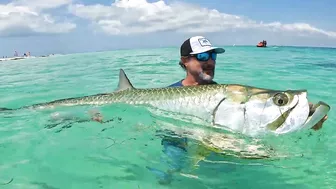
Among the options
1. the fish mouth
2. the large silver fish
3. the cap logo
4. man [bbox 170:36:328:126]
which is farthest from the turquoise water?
the cap logo

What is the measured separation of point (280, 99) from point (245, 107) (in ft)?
1.06

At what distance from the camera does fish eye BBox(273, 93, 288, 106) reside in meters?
2.95

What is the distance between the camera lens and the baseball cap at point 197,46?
4016 mm

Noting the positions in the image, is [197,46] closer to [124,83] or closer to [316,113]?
[124,83]

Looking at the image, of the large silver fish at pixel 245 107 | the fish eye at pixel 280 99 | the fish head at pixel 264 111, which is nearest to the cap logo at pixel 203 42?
the large silver fish at pixel 245 107

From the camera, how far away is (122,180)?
3600 mm

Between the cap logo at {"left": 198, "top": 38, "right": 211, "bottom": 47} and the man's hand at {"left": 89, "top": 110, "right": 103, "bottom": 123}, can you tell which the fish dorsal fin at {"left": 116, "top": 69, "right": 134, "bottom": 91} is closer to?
the man's hand at {"left": 89, "top": 110, "right": 103, "bottom": 123}

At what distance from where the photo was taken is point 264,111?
120 inches

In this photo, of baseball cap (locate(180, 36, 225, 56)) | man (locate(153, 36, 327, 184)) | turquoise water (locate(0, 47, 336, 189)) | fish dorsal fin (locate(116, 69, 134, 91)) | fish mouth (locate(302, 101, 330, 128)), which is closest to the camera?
fish mouth (locate(302, 101, 330, 128))

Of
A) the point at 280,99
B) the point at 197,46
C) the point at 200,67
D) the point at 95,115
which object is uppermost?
the point at 197,46

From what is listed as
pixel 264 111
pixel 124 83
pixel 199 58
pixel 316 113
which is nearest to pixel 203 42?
pixel 199 58

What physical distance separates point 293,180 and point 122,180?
1805 millimetres

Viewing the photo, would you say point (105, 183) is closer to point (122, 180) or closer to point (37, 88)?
point (122, 180)

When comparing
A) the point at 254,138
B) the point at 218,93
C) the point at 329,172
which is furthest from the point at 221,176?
the point at 329,172
